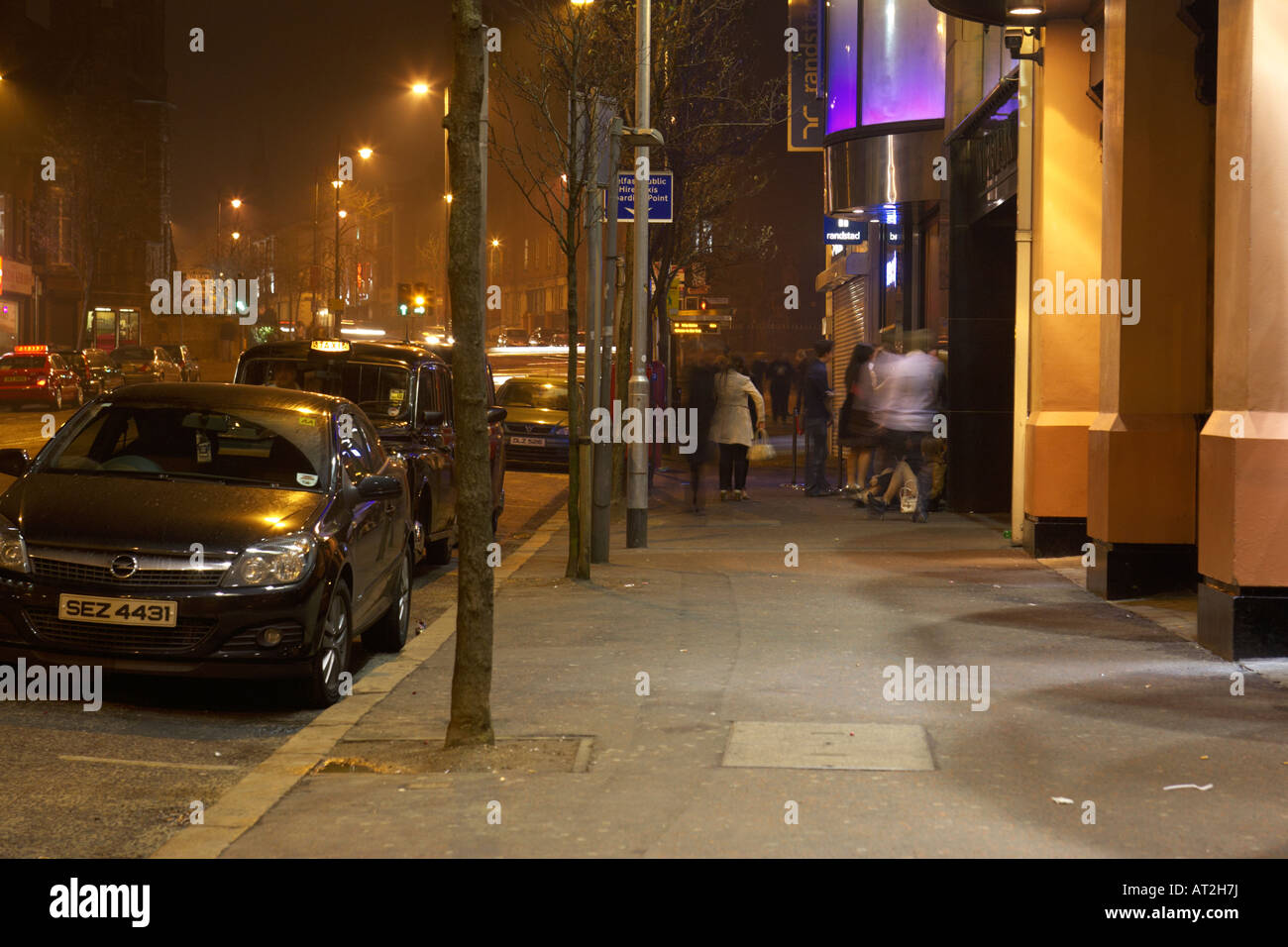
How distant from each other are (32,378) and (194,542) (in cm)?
3543

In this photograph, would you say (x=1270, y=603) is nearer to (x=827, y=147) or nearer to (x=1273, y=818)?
(x=1273, y=818)

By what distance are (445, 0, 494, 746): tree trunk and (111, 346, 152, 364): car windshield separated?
46766 millimetres

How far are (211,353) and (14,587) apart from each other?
8404cm

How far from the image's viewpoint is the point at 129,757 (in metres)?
6.85

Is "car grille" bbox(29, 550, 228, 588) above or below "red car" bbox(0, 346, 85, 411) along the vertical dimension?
below

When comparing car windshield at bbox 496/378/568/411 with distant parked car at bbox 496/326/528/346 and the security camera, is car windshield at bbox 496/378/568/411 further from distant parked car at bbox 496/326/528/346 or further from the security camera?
distant parked car at bbox 496/326/528/346

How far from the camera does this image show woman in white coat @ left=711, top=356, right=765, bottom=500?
67.6ft

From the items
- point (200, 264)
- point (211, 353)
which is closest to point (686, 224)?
point (211, 353)

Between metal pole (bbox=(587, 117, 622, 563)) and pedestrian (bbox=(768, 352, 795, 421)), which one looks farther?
pedestrian (bbox=(768, 352, 795, 421))

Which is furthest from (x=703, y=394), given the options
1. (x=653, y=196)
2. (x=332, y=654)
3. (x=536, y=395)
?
(x=332, y=654)

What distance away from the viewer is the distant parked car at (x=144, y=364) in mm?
50625

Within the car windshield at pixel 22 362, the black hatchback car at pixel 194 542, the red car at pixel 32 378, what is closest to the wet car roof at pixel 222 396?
the black hatchback car at pixel 194 542

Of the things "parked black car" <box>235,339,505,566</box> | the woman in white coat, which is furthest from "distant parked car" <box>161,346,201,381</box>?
"parked black car" <box>235,339,505,566</box>

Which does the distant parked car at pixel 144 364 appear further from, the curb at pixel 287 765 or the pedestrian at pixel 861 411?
the curb at pixel 287 765
